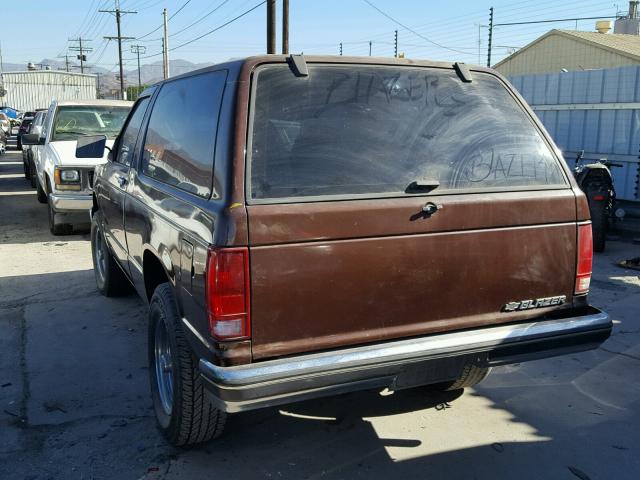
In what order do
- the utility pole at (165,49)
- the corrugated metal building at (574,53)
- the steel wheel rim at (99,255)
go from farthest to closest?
1. the utility pole at (165,49)
2. the corrugated metal building at (574,53)
3. the steel wheel rim at (99,255)

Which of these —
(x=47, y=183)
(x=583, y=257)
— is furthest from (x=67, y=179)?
(x=583, y=257)

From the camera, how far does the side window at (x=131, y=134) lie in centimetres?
454

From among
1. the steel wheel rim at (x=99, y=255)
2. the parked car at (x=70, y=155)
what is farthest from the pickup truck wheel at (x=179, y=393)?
the parked car at (x=70, y=155)

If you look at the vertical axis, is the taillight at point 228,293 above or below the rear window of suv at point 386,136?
below

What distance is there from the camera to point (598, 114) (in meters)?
10.1

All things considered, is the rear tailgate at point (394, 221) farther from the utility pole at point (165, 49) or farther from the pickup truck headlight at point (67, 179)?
the utility pole at point (165, 49)

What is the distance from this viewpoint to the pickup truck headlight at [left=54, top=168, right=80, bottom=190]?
8625 millimetres

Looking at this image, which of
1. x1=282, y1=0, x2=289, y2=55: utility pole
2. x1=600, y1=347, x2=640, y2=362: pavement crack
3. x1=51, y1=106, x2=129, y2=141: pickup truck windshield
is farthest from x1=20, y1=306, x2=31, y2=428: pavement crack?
x1=282, y1=0, x2=289, y2=55: utility pole

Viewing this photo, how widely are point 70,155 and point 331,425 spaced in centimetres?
677

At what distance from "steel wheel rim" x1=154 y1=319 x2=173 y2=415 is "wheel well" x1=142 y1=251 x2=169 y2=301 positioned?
0.38 m

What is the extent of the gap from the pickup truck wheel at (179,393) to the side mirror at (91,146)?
8.79 ft

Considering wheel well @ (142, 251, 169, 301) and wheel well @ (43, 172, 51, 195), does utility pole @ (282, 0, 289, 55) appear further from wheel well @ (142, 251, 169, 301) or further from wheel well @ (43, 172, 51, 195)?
wheel well @ (142, 251, 169, 301)

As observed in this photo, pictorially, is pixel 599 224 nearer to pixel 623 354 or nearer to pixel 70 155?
pixel 623 354

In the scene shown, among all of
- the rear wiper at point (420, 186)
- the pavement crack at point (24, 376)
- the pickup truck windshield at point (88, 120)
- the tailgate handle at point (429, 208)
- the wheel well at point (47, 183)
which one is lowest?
the pavement crack at point (24, 376)
